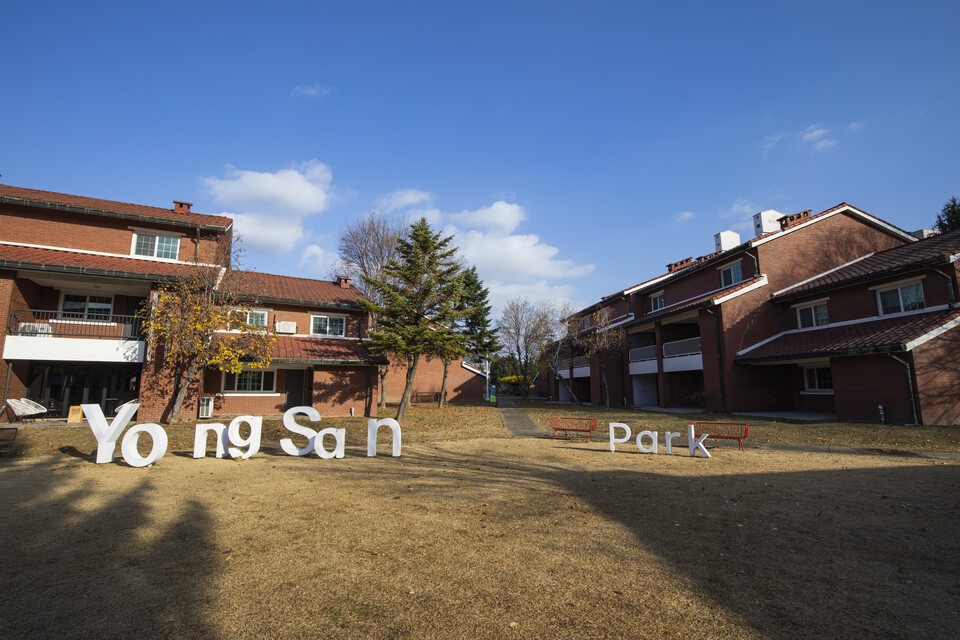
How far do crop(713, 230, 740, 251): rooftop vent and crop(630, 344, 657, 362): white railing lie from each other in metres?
10.5

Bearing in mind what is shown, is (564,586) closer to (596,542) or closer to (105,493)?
(596,542)

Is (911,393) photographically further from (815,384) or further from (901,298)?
(815,384)

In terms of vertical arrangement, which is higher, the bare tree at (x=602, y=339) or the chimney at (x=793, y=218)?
the chimney at (x=793, y=218)

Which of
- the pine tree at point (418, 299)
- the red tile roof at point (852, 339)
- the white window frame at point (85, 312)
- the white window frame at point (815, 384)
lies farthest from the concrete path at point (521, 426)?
the white window frame at point (85, 312)

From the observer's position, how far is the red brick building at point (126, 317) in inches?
712

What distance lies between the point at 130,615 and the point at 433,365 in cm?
3425

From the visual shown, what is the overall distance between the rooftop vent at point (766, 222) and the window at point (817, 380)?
32.9 ft

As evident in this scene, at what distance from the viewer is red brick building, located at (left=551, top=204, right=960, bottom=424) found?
16672 mm

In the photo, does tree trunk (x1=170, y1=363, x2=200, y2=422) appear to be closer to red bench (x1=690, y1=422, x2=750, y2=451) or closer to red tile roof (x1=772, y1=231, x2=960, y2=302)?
red bench (x1=690, y1=422, x2=750, y2=451)

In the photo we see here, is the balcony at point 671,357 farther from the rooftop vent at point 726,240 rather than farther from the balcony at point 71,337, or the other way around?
the balcony at point 71,337

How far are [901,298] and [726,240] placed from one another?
1583 cm

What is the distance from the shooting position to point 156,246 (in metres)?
21.5

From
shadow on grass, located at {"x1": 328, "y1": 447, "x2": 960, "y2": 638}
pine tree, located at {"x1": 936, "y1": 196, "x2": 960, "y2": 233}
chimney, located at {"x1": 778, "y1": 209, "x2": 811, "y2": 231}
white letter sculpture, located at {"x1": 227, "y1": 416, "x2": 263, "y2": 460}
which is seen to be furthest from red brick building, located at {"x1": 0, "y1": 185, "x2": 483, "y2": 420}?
pine tree, located at {"x1": 936, "y1": 196, "x2": 960, "y2": 233}

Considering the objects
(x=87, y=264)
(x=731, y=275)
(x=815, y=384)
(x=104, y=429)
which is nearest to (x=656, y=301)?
(x=731, y=275)
